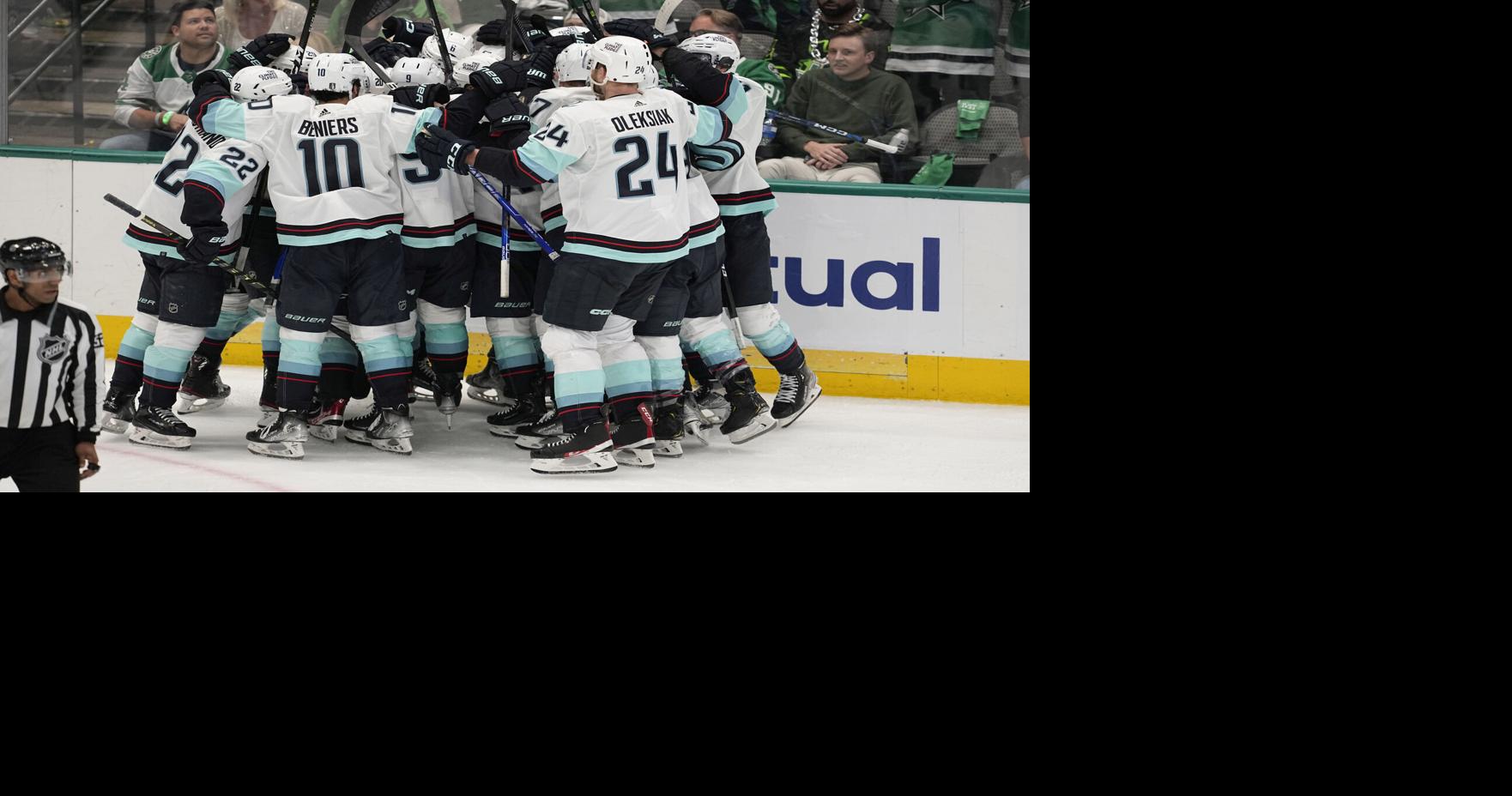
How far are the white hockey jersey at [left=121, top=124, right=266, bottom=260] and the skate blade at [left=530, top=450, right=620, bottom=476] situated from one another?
1190mm

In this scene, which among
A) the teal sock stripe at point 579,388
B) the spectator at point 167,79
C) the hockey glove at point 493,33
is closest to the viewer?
the teal sock stripe at point 579,388

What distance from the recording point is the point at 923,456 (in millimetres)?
5797

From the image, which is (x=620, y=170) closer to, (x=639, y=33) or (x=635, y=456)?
(x=639, y=33)

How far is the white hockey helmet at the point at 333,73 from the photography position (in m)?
5.22

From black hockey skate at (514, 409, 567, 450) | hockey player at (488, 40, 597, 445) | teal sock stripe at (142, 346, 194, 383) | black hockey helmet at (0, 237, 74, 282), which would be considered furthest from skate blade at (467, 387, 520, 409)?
black hockey helmet at (0, 237, 74, 282)

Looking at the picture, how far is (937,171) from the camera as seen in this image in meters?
6.52

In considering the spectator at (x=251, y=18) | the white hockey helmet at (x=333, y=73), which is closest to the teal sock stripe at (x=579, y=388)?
the white hockey helmet at (x=333, y=73)

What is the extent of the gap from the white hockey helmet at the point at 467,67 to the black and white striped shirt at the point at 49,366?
1852 millimetres

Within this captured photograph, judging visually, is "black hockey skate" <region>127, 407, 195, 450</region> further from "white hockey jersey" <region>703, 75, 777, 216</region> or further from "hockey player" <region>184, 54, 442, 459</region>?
"white hockey jersey" <region>703, 75, 777, 216</region>

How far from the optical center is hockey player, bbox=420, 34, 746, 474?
507 cm

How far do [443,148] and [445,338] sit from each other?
0.77m

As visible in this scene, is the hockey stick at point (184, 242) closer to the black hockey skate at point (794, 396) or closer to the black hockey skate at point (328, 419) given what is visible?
the black hockey skate at point (328, 419)

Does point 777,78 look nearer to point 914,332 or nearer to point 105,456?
point 914,332

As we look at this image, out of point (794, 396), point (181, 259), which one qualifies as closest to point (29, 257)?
point (181, 259)
